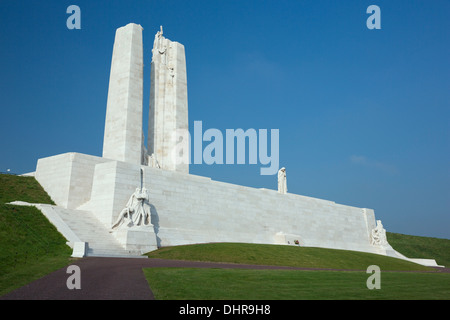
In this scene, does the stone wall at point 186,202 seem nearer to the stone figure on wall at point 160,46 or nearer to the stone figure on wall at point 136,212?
the stone figure on wall at point 136,212

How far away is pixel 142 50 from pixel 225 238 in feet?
59.5

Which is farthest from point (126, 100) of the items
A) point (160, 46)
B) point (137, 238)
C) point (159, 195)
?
point (137, 238)

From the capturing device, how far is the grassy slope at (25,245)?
13.6m

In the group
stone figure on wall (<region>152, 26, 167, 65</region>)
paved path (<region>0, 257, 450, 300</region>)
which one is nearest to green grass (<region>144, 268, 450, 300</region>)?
paved path (<region>0, 257, 450, 300</region>)

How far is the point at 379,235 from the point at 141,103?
32.1 m

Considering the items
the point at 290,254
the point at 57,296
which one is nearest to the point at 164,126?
the point at 290,254

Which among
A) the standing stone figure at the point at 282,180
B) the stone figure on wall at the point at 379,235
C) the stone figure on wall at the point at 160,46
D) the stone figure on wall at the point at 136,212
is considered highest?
the stone figure on wall at the point at 160,46

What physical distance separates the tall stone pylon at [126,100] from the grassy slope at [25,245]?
25.7 ft

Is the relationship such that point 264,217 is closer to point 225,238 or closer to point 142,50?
point 225,238

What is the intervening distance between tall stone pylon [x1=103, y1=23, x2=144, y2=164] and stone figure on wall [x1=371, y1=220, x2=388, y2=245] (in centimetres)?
3015

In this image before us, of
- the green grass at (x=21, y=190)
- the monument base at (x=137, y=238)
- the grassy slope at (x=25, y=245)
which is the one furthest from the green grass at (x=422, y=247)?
the grassy slope at (x=25, y=245)

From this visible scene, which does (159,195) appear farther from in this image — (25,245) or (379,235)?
(379,235)

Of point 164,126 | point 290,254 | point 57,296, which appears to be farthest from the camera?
point 164,126
